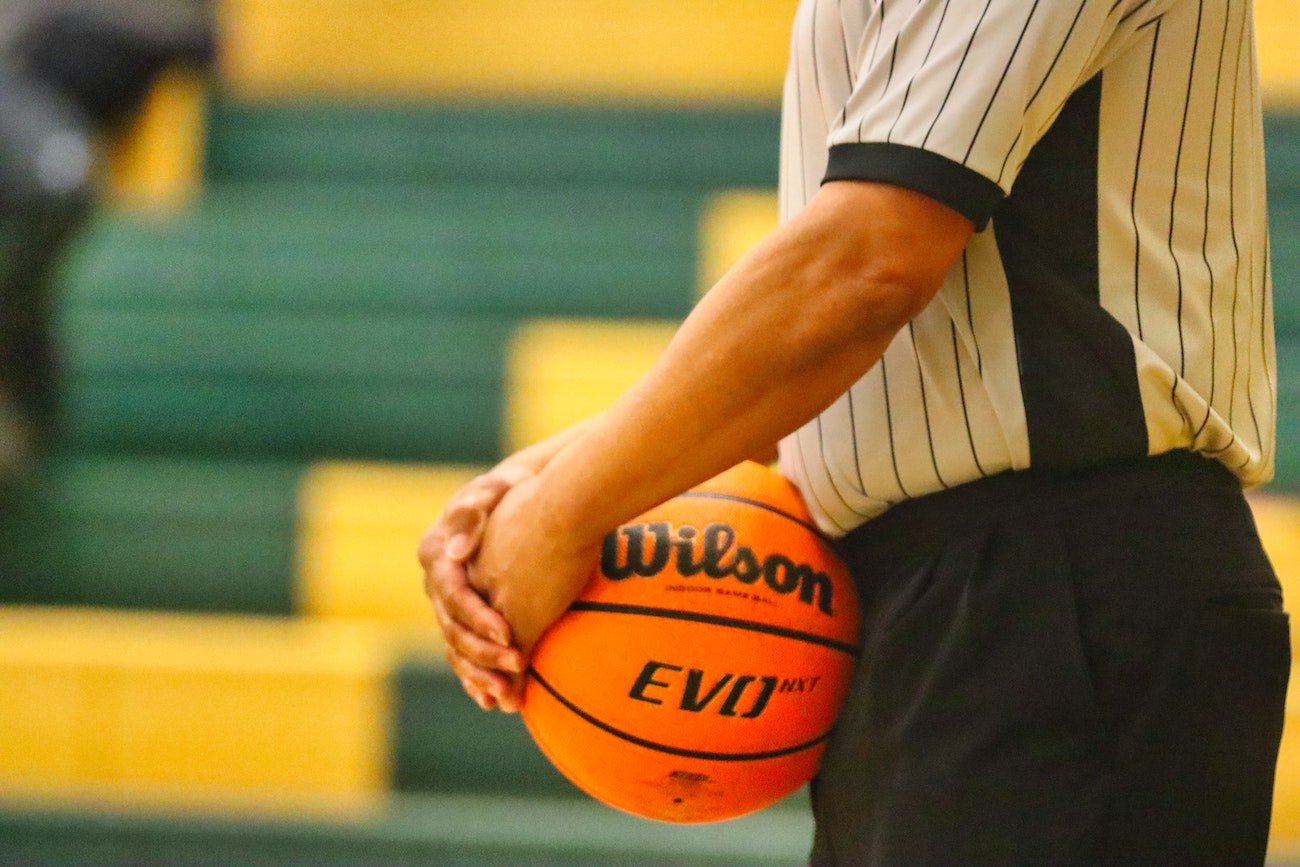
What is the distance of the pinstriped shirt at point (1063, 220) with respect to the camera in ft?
2.73

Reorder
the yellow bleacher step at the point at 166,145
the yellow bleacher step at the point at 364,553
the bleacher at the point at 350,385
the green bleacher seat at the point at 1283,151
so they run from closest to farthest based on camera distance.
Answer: the bleacher at the point at 350,385
the yellow bleacher step at the point at 364,553
the green bleacher seat at the point at 1283,151
the yellow bleacher step at the point at 166,145

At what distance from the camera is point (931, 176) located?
0.83 meters

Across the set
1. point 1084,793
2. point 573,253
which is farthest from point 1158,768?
point 573,253

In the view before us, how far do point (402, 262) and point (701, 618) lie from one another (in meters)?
3.32

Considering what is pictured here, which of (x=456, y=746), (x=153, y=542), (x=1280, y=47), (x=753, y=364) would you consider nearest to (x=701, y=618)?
(x=753, y=364)

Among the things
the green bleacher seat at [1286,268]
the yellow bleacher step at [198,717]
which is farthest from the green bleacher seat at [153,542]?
the green bleacher seat at [1286,268]

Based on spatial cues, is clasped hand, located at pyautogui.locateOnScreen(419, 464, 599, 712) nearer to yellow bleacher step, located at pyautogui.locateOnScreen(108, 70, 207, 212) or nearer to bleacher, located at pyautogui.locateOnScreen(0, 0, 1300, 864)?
bleacher, located at pyautogui.locateOnScreen(0, 0, 1300, 864)

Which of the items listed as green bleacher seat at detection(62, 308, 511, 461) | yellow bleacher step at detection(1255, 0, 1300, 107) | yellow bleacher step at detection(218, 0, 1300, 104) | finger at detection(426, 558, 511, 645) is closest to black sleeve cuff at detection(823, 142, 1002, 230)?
finger at detection(426, 558, 511, 645)

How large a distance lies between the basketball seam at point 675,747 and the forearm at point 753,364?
0.21 m

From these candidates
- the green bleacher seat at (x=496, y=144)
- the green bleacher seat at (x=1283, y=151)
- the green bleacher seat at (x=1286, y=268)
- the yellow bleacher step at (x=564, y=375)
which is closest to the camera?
the yellow bleacher step at (x=564, y=375)

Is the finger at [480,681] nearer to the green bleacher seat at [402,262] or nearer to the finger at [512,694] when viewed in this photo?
the finger at [512,694]

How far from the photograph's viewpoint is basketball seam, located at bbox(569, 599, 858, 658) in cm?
103

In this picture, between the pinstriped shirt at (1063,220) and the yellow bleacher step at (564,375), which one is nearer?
the pinstriped shirt at (1063,220)

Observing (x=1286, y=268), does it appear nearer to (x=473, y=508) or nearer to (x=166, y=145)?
(x=473, y=508)
